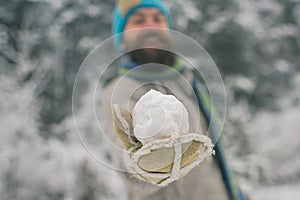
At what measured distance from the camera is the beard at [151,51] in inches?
15.5

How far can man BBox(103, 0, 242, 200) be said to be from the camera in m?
0.38

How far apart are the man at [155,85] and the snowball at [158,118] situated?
0.09ft

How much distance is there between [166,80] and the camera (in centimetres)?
39

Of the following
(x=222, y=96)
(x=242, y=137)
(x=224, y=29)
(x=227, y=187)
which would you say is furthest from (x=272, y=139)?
(x=222, y=96)

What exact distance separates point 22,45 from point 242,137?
1.51 ft

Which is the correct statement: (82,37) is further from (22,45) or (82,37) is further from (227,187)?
(227,187)

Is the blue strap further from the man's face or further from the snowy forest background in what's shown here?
the snowy forest background

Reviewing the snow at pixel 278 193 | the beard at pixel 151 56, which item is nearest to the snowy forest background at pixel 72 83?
the snow at pixel 278 193

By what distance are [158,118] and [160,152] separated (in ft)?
0.08

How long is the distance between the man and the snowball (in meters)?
0.03

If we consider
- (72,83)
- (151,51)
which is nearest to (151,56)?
(151,51)

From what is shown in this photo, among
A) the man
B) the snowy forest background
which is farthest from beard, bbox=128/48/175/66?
the snowy forest background

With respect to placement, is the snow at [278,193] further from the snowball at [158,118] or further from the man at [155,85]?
the snowball at [158,118]

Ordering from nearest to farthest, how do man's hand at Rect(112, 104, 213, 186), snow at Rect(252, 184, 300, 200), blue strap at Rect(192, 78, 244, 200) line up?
man's hand at Rect(112, 104, 213, 186), blue strap at Rect(192, 78, 244, 200), snow at Rect(252, 184, 300, 200)
